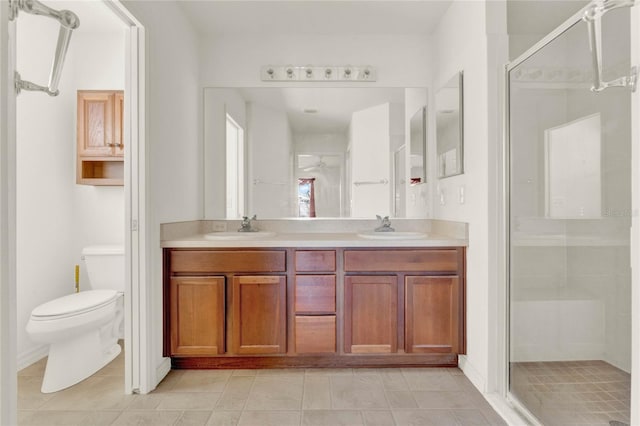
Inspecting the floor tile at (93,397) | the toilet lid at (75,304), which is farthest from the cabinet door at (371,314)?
the toilet lid at (75,304)

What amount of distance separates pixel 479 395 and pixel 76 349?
2362 mm

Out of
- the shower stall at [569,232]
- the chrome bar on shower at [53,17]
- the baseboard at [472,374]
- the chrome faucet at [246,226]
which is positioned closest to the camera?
the chrome bar on shower at [53,17]

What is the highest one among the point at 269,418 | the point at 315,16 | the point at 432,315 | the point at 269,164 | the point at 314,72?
the point at 315,16

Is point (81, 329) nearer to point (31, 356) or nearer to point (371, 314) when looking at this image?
point (31, 356)

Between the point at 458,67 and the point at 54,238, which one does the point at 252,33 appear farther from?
→ the point at 54,238

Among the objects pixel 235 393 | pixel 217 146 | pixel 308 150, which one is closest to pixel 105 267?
pixel 217 146

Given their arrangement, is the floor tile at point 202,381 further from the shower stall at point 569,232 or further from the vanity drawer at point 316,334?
the shower stall at point 569,232

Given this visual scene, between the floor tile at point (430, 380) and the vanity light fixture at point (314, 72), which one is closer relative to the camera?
the floor tile at point (430, 380)

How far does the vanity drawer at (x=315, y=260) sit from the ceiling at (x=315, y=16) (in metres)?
1.65

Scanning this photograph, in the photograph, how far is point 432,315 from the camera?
89.5 inches

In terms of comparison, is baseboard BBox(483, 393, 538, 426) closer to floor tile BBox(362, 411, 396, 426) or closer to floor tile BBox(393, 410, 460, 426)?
floor tile BBox(393, 410, 460, 426)

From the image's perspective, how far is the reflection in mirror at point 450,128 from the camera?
7.45ft

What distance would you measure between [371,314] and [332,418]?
674mm

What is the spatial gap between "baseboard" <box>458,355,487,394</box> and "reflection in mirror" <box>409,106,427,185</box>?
130 centimetres
